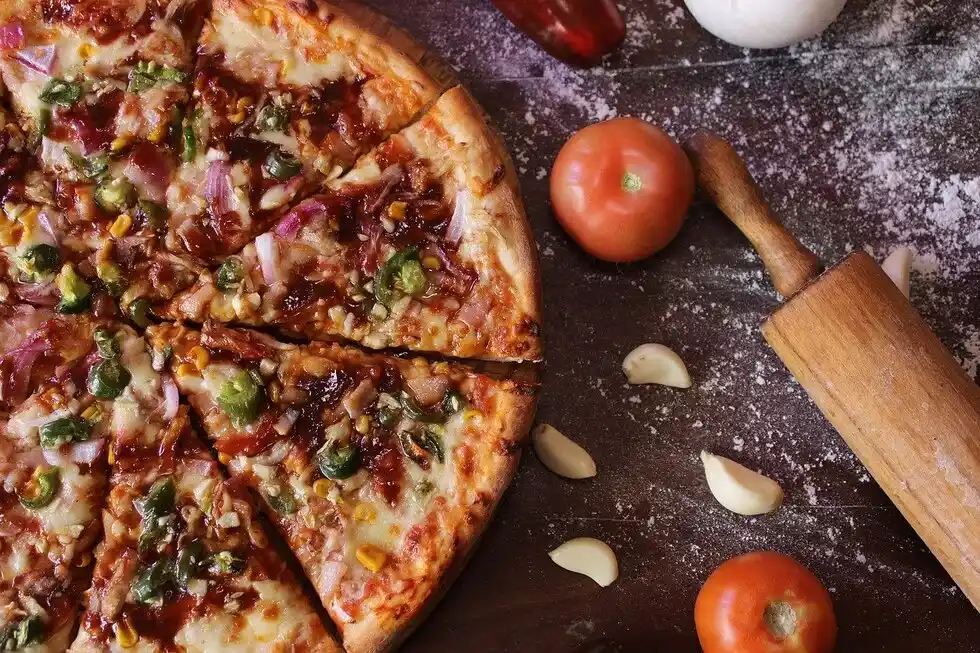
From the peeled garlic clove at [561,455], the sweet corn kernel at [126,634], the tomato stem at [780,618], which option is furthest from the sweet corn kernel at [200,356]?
the tomato stem at [780,618]

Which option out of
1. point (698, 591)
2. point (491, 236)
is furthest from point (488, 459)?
point (698, 591)

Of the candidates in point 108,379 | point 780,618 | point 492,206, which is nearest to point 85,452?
point 108,379

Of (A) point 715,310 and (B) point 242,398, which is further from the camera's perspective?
(A) point 715,310

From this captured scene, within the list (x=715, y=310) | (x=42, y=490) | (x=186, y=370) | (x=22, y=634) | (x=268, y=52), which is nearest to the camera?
(x=22, y=634)

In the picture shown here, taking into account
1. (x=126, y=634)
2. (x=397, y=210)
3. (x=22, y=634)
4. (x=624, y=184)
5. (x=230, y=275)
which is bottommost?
(x=22, y=634)

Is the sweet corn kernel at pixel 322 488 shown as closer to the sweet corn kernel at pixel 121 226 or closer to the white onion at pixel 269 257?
the white onion at pixel 269 257

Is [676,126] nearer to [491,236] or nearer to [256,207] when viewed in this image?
[491,236]

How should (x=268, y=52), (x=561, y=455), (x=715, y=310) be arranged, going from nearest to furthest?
1. (x=268, y=52)
2. (x=561, y=455)
3. (x=715, y=310)

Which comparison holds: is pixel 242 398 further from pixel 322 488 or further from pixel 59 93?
pixel 59 93
